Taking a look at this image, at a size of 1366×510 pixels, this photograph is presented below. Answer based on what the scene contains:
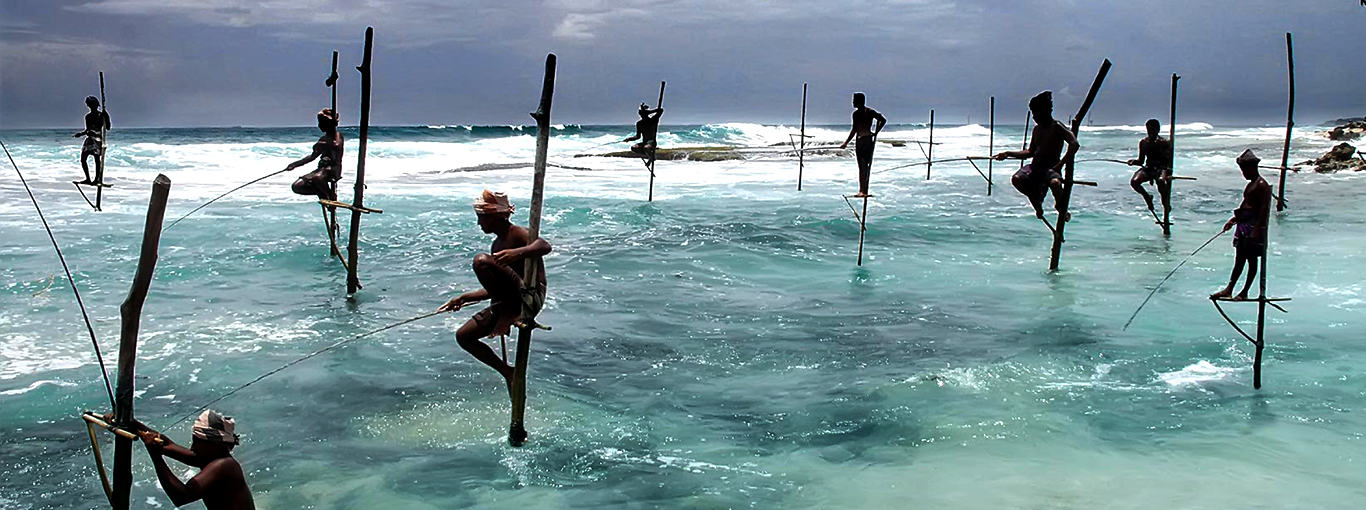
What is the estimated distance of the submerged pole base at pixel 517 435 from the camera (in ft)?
25.2

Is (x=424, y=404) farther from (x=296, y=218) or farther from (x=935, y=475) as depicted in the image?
(x=296, y=218)

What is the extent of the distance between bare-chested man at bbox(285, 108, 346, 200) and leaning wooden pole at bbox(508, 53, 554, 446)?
591cm

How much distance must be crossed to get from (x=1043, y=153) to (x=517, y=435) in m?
7.21

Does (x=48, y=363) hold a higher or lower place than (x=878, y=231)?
lower

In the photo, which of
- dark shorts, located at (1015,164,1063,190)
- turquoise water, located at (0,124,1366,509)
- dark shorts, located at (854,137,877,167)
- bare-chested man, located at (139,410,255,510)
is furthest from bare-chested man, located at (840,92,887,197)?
bare-chested man, located at (139,410,255,510)

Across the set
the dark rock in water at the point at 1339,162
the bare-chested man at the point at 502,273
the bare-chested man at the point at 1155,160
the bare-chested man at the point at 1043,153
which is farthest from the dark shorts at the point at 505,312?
the dark rock in water at the point at 1339,162

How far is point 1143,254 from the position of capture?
17.3m

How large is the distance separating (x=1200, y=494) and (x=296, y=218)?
762 inches

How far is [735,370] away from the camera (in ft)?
33.6

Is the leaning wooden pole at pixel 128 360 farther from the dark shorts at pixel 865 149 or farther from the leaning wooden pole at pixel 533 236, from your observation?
the dark shorts at pixel 865 149

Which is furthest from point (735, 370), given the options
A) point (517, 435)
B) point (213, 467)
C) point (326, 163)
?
point (213, 467)

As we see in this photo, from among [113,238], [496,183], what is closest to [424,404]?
[113,238]

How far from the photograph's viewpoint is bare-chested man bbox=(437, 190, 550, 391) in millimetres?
6719

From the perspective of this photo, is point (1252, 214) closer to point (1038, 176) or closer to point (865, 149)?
point (1038, 176)
